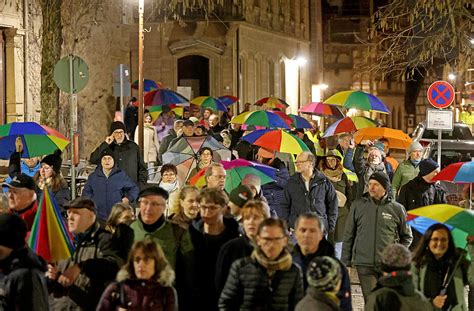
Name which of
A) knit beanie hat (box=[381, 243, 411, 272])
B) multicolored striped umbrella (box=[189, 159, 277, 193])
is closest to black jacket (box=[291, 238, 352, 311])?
knit beanie hat (box=[381, 243, 411, 272])

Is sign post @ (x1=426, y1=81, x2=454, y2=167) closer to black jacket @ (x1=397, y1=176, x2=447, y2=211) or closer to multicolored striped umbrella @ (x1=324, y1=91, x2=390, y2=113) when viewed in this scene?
multicolored striped umbrella @ (x1=324, y1=91, x2=390, y2=113)

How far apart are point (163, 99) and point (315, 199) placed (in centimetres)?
1426

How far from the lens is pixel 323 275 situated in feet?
25.0

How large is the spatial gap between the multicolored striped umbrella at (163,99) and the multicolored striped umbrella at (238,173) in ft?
45.0

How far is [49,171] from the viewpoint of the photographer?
13.4 meters

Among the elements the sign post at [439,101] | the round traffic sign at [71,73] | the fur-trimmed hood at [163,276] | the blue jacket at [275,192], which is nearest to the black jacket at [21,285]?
the fur-trimmed hood at [163,276]

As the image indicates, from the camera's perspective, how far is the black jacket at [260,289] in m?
7.95

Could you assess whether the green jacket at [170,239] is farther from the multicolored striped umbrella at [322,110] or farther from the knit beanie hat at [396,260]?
the multicolored striped umbrella at [322,110]

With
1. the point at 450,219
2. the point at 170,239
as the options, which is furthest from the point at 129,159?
the point at 450,219

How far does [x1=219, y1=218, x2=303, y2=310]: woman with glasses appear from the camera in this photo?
7949 millimetres

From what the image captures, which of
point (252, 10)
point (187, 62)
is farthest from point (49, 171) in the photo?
point (252, 10)

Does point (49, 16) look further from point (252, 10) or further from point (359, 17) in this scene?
point (359, 17)

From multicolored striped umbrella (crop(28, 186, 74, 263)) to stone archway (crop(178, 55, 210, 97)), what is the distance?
1378 inches

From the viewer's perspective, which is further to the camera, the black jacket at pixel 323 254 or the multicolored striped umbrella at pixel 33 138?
the multicolored striped umbrella at pixel 33 138
